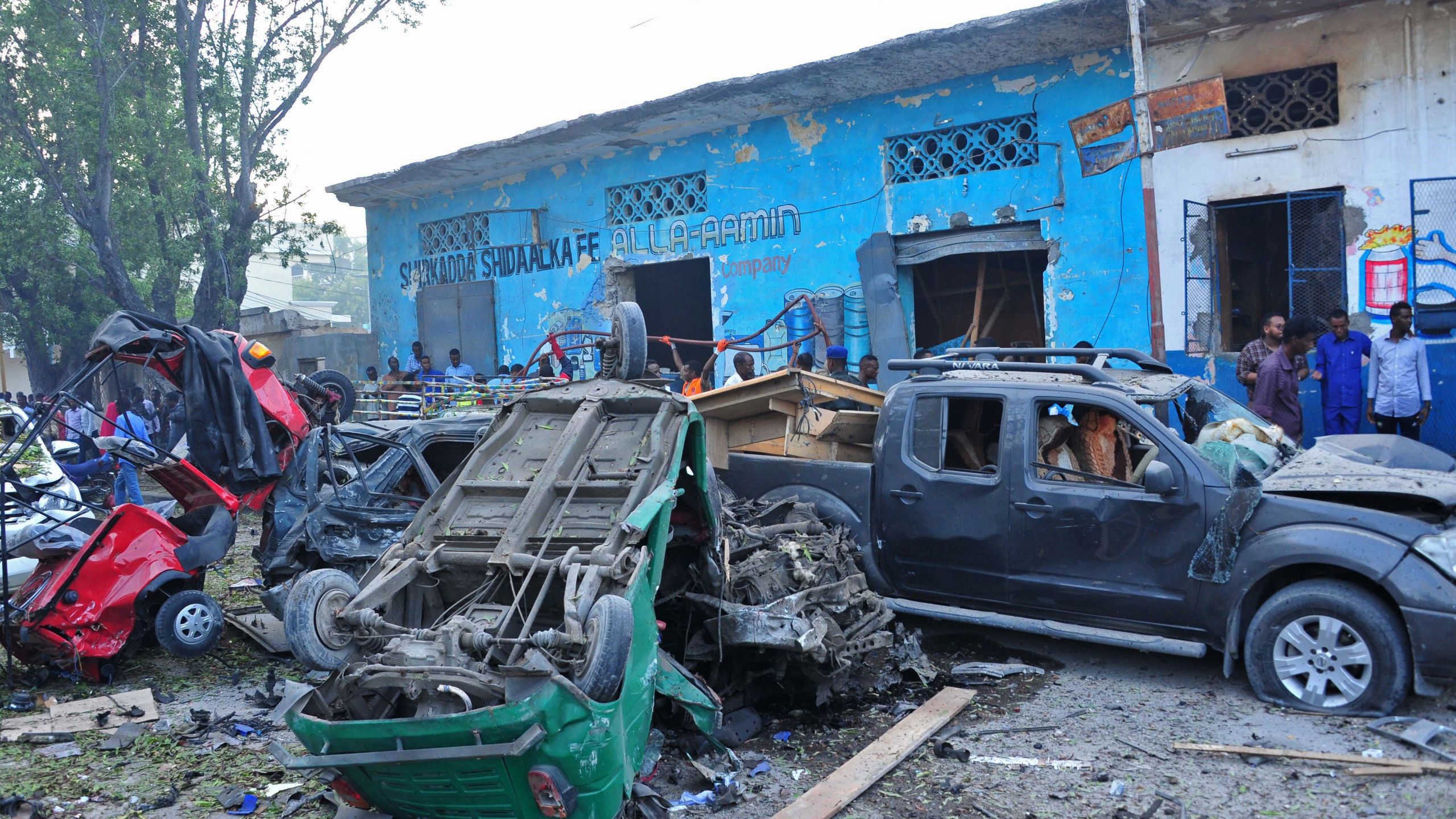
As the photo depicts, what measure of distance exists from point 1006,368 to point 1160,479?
1514 millimetres

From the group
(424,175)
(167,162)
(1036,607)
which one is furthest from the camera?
(167,162)

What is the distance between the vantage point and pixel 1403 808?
4.28 metres

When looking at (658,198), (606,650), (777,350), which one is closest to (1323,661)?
(606,650)

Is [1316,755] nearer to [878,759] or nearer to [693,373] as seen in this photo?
[878,759]

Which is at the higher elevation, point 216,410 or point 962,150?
point 962,150

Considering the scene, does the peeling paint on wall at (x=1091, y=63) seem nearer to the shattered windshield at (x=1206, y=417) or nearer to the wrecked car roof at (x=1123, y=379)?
the wrecked car roof at (x=1123, y=379)

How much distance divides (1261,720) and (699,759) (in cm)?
292

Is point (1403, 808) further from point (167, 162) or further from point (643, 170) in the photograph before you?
point (167, 162)

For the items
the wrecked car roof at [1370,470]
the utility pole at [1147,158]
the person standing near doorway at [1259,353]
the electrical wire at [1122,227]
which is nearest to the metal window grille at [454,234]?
the electrical wire at [1122,227]

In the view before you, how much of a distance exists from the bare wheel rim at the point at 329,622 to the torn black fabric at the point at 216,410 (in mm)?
3611

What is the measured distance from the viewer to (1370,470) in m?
5.54

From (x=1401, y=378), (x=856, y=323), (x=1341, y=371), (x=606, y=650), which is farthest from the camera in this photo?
(x=856, y=323)

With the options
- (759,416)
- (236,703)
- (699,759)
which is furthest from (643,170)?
(699,759)

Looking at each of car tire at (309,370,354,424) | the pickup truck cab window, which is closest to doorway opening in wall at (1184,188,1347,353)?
the pickup truck cab window
